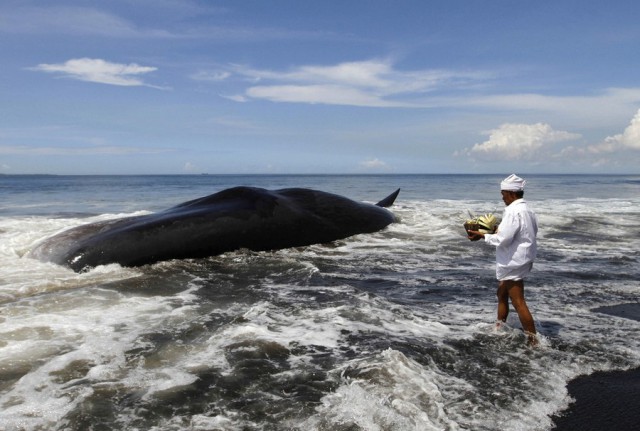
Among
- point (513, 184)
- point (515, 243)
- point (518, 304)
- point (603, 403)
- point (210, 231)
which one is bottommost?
point (603, 403)

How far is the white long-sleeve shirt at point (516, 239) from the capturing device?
5.50 meters

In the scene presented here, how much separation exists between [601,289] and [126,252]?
7.82 meters

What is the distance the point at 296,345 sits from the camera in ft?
17.2

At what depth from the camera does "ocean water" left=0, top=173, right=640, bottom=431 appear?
150 inches

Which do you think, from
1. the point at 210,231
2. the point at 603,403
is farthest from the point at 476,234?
the point at 210,231

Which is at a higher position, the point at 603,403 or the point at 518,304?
→ the point at 518,304

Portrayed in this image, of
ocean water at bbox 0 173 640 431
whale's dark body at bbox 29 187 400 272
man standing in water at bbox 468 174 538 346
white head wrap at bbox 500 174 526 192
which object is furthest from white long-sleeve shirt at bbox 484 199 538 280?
whale's dark body at bbox 29 187 400 272

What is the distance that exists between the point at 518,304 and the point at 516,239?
27.5 inches

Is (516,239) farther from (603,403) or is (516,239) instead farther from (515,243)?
(603,403)

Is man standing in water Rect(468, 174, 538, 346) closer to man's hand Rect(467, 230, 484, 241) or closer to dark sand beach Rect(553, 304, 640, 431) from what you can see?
man's hand Rect(467, 230, 484, 241)

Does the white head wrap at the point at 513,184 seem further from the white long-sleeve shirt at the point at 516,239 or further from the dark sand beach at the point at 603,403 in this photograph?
the dark sand beach at the point at 603,403

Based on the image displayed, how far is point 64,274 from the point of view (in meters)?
8.59

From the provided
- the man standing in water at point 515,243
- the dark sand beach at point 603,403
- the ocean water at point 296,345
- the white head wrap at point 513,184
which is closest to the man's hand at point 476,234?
the man standing in water at point 515,243

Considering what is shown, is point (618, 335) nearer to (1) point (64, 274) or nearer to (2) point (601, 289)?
(2) point (601, 289)
